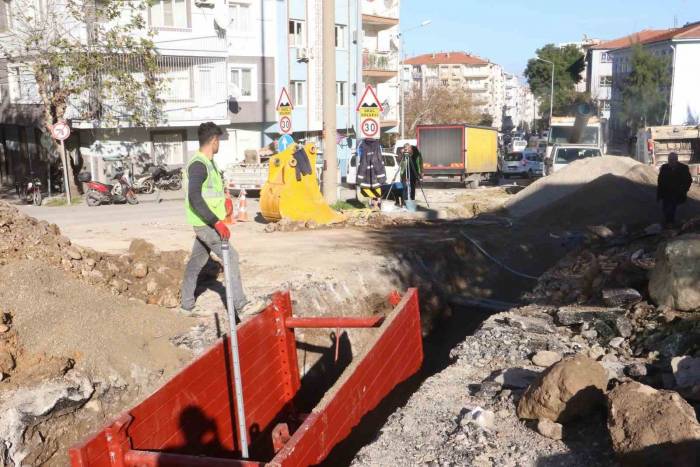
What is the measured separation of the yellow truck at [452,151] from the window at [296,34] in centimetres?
1013

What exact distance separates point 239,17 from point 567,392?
3128 cm

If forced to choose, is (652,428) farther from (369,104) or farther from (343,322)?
(369,104)

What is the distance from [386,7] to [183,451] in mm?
44772

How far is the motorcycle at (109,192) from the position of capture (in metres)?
21.2

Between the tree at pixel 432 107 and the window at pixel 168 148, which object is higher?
the tree at pixel 432 107

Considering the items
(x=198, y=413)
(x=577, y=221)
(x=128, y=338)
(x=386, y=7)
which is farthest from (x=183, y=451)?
(x=386, y=7)

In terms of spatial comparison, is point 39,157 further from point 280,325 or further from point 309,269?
point 280,325

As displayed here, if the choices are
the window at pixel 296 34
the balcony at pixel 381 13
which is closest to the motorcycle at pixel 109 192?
the window at pixel 296 34

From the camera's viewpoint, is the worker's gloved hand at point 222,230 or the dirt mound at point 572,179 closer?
the worker's gloved hand at point 222,230

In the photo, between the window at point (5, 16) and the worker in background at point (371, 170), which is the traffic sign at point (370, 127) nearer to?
the worker in background at point (371, 170)

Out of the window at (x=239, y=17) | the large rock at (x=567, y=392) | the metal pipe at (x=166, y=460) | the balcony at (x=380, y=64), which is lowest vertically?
the metal pipe at (x=166, y=460)

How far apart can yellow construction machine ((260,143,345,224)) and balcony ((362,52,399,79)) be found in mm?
32056

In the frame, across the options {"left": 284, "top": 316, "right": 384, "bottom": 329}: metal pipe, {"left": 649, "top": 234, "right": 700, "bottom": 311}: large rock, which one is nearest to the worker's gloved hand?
{"left": 284, "top": 316, "right": 384, "bottom": 329}: metal pipe

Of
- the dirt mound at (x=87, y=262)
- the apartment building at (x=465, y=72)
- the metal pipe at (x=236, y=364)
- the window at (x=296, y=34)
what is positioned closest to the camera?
the metal pipe at (x=236, y=364)
